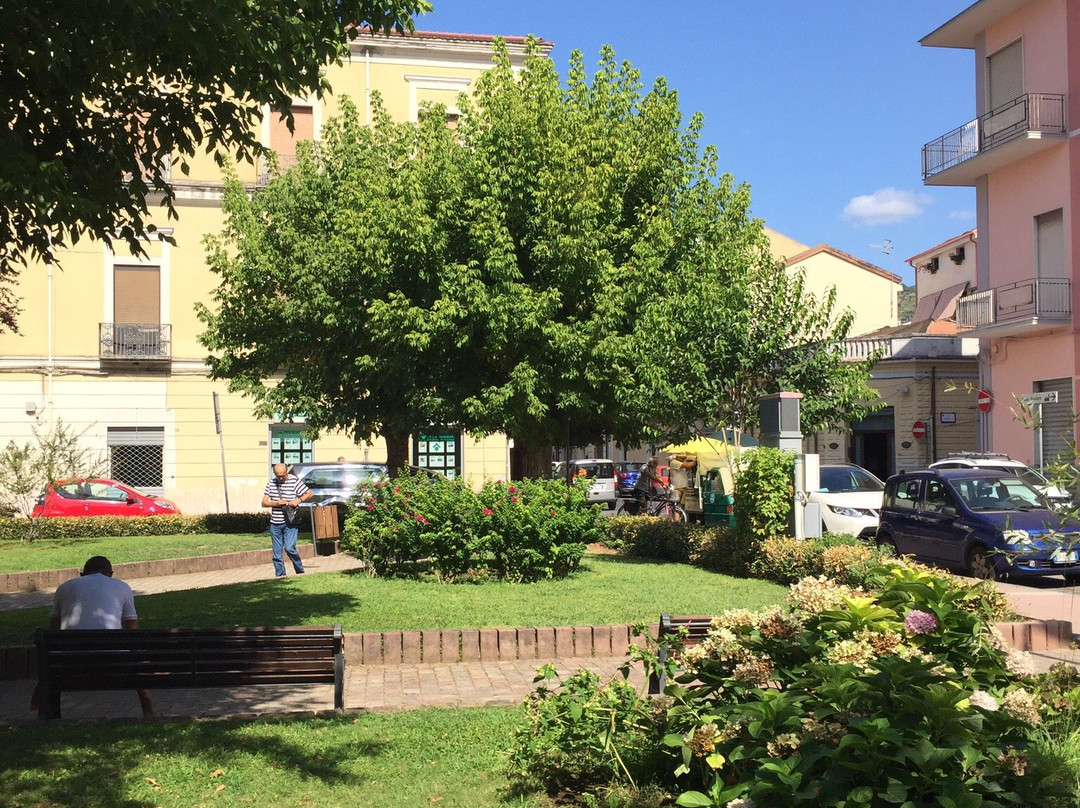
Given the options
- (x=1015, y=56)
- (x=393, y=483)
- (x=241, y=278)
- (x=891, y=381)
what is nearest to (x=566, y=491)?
(x=393, y=483)

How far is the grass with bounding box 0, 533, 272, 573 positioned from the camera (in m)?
18.4

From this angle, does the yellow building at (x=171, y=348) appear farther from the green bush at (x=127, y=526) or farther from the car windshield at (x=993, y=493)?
the car windshield at (x=993, y=493)

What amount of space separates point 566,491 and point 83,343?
78.8 feet

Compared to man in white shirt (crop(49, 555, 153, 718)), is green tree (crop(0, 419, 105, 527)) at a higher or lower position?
higher

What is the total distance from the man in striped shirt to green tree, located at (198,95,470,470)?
3.43m

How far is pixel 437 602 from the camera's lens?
11547 millimetres

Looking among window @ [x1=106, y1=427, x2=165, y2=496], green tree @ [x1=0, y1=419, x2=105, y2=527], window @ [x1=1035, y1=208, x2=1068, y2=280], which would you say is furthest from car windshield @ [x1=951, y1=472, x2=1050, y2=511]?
window @ [x1=106, y1=427, x2=165, y2=496]

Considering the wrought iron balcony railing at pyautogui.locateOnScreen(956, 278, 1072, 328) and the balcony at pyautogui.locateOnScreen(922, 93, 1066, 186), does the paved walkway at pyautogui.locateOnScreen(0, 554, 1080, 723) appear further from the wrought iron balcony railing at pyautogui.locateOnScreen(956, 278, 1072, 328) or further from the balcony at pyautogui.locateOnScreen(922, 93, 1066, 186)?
the balcony at pyautogui.locateOnScreen(922, 93, 1066, 186)

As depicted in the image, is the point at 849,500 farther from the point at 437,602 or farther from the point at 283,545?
the point at 437,602

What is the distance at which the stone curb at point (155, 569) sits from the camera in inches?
632

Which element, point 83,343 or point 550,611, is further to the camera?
point 83,343

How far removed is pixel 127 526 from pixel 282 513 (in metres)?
10.5

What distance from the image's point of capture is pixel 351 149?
24.7 metres

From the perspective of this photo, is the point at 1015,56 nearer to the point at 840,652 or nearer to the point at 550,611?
the point at 550,611
